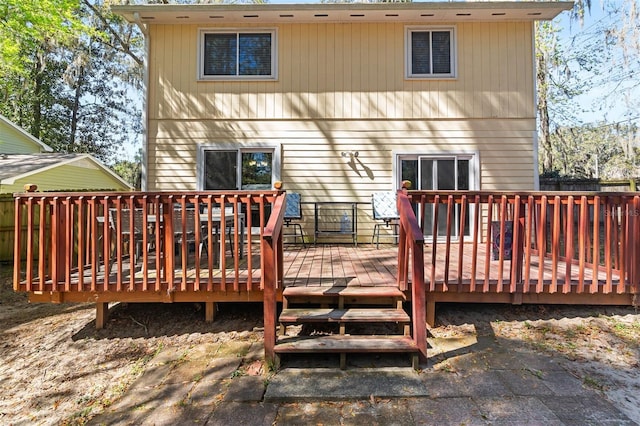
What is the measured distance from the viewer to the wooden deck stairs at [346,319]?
2648 millimetres

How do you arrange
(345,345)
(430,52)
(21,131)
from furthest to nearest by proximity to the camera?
(21,131) → (430,52) → (345,345)

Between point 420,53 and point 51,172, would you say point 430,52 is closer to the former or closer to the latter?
point 420,53

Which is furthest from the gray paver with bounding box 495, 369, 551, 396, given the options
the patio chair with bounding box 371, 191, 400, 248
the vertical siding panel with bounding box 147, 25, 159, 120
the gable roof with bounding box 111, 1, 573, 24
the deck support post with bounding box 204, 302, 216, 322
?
the vertical siding panel with bounding box 147, 25, 159, 120

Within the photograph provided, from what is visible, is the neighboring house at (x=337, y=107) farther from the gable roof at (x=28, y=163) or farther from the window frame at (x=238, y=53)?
the gable roof at (x=28, y=163)

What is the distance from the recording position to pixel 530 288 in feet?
10.7

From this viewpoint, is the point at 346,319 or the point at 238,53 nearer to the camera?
the point at 346,319

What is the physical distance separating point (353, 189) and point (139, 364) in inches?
172

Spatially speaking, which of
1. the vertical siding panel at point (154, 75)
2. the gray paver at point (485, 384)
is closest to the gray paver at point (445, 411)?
the gray paver at point (485, 384)

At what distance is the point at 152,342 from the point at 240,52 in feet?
17.0

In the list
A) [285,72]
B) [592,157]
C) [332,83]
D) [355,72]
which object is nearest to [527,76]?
[355,72]

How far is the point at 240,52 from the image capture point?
6418 mm

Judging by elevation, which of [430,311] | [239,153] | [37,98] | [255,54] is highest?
[37,98]

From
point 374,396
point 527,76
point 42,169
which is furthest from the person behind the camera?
point 42,169

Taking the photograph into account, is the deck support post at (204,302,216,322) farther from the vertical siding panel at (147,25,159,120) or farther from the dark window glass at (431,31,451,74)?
the dark window glass at (431,31,451,74)
